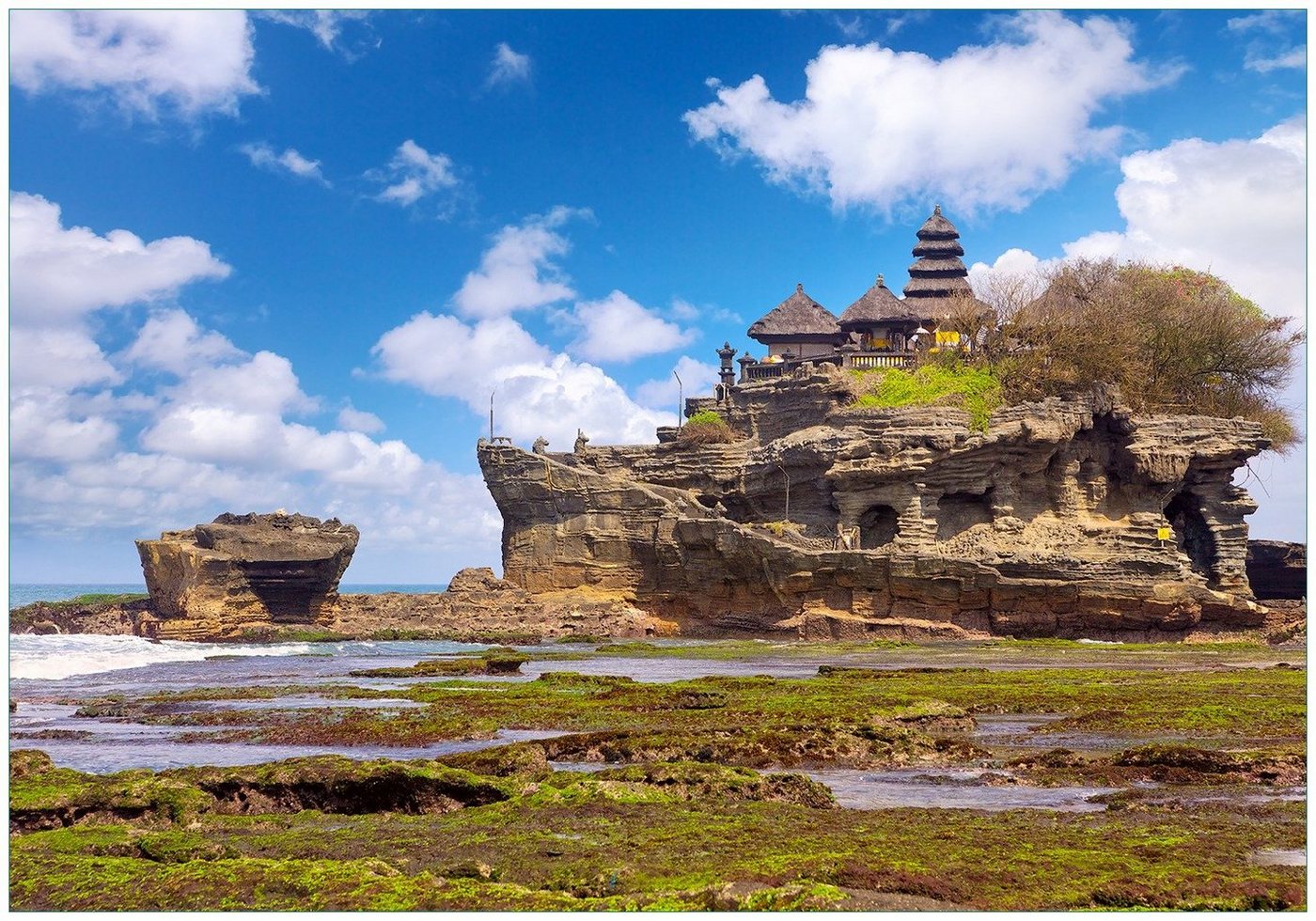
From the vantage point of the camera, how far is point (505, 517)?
57750 mm

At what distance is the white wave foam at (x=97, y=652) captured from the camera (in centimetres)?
3625

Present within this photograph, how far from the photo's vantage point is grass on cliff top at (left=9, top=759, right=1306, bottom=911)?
9016 millimetres

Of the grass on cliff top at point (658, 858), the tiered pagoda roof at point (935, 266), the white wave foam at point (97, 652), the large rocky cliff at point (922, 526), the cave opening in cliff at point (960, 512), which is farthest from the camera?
the tiered pagoda roof at point (935, 266)

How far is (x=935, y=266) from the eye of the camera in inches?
2746

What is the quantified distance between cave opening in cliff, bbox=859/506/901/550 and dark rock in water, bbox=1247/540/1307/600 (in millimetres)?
18583

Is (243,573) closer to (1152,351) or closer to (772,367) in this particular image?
(772,367)

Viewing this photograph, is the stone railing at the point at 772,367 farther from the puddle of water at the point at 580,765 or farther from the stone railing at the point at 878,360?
the puddle of water at the point at 580,765

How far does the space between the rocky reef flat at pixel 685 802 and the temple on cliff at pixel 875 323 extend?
38.4 meters

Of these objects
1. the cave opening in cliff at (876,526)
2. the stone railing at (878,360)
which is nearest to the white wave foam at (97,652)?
the cave opening in cliff at (876,526)

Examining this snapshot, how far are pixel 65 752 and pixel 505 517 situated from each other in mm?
40159

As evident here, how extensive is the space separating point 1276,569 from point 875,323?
22.1 metres

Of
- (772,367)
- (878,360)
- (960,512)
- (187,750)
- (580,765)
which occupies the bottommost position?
(580,765)

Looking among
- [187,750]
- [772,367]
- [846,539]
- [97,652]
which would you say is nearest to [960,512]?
[846,539]

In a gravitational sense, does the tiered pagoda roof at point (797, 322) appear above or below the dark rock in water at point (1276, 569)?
above
